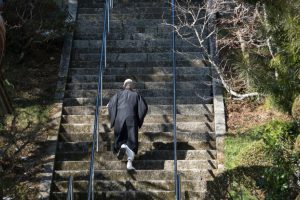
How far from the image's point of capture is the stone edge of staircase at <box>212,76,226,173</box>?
394 inches

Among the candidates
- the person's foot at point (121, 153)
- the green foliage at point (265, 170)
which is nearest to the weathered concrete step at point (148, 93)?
the person's foot at point (121, 153)

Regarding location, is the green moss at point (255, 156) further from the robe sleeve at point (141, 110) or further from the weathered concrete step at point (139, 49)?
the weathered concrete step at point (139, 49)

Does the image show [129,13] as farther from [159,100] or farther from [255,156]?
[255,156]

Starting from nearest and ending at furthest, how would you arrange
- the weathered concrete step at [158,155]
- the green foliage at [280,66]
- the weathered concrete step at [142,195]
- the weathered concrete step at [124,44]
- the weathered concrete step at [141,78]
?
the green foliage at [280,66], the weathered concrete step at [142,195], the weathered concrete step at [158,155], the weathered concrete step at [141,78], the weathered concrete step at [124,44]

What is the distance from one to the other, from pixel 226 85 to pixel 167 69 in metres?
1.42

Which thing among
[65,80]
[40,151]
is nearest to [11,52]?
[65,80]

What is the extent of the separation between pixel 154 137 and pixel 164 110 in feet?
2.69

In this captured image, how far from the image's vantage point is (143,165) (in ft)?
32.6

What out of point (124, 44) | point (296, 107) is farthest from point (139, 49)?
point (296, 107)

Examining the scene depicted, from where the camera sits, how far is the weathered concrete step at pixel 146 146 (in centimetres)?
1030

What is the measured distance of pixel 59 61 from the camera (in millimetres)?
13055

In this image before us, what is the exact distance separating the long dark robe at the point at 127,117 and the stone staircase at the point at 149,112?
418mm

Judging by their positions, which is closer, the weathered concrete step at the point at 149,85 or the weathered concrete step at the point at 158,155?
the weathered concrete step at the point at 158,155

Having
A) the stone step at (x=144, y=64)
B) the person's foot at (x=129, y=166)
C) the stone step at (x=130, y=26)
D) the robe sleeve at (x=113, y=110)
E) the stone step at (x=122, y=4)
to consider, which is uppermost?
the robe sleeve at (x=113, y=110)
